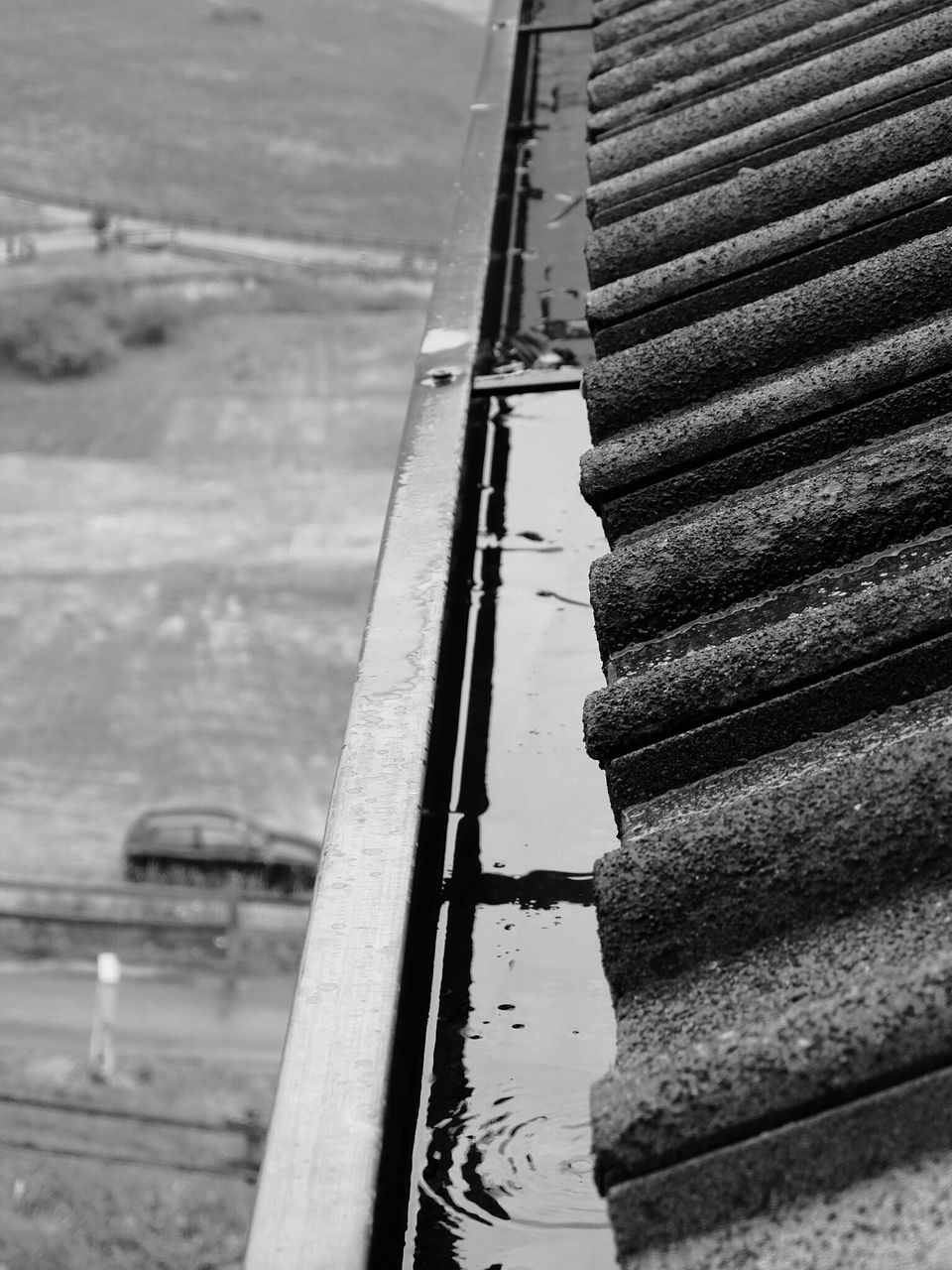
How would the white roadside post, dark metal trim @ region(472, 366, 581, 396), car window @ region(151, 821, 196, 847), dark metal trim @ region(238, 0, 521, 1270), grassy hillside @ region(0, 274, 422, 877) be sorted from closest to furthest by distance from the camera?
dark metal trim @ region(238, 0, 521, 1270) < dark metal trim @ region(472, 366, 581, 396) < the white roadside post < car window @ region(151, 821, 196, 847) < grassy hillside @ region(0, 274, 422, 877)

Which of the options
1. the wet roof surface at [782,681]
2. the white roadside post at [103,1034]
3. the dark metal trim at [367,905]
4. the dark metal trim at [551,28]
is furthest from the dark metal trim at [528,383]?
the white roadside post at [103,1034]

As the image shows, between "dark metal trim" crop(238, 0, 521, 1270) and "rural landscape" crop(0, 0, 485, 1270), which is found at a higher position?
"dark metal trim" crop(238, 0, 521, 1270)

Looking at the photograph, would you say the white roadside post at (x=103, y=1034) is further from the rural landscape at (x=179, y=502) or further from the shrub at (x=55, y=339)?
the shrub at (x=55, y=339)

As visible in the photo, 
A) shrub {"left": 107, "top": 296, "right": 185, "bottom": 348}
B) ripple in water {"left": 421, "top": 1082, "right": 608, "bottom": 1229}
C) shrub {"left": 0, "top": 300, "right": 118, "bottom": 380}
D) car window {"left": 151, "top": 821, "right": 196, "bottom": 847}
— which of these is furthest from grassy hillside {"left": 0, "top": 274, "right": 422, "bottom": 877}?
ripple in water {"left": 421, "top": 1082, "right": 608, "bottom": 1229}

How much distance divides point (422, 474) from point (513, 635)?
0.38 meters

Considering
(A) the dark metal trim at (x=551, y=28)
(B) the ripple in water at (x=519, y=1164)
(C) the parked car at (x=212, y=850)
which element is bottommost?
(C) the parked car at (x=212, y=850)

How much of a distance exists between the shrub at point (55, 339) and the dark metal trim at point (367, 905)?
40.1 metres

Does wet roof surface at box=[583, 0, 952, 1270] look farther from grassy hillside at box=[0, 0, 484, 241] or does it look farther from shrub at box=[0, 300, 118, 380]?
grassy hillside at box=[0, 0, 484, 241]

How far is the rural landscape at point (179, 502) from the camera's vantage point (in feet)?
51.7

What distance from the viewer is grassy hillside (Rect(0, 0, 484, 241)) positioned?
162 feet

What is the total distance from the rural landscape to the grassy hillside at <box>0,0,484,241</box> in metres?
0.14

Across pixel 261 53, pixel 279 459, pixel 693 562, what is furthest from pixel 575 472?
pixel 261 53

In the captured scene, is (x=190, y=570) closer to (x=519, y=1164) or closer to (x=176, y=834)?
(x=176, y=834)

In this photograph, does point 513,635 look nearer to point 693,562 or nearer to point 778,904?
point 693,562
